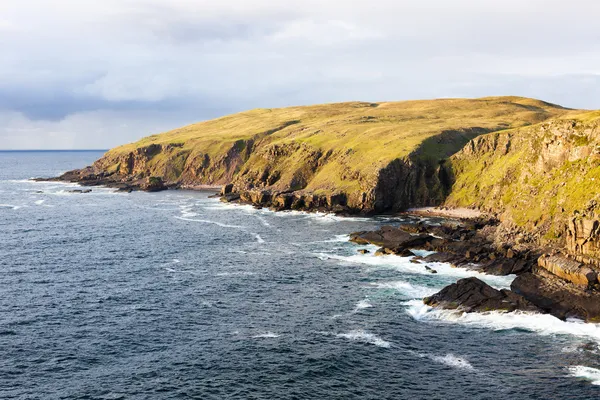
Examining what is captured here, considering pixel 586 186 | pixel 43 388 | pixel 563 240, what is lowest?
pixel 43 388

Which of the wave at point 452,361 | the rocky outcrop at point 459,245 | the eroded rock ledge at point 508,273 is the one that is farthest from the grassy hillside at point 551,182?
the wave at point 452,361

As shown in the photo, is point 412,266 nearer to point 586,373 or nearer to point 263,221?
point 586,373

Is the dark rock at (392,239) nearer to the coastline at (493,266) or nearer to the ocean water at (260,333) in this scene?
the coastline at (493,266)

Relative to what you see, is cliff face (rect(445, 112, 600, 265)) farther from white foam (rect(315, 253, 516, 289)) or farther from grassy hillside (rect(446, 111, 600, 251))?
white foam (rect(315, 253, 516, 289))

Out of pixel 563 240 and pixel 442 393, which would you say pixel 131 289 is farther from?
pixel 563 240

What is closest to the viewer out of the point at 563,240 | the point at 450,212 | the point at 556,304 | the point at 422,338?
the point at 422,338

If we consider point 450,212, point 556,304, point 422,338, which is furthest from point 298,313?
point 450,212

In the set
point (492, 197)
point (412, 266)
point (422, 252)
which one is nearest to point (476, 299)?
point (412, 266)

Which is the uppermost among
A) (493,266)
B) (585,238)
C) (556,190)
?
(556,190)
